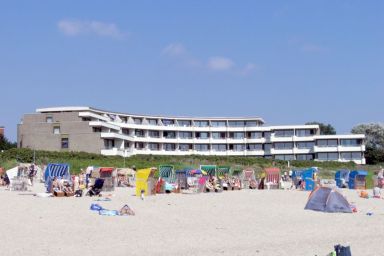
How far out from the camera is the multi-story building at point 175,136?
75.2 m

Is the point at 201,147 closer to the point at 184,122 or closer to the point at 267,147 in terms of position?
the point at 184,122

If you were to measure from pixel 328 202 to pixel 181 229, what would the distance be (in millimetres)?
7876

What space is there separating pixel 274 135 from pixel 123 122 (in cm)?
2583

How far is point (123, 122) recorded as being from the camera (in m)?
89.1

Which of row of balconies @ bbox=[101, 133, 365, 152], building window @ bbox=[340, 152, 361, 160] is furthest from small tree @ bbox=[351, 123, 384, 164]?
row of balconies @ bbox=[101, 133, 365, 152]

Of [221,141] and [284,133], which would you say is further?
[221,141]

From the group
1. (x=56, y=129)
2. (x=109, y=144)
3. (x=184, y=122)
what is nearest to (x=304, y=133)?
(x=184, y=122)

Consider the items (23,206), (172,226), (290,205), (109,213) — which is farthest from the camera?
(290,205)

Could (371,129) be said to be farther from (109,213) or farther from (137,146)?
(109,213)

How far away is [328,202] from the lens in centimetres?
2191

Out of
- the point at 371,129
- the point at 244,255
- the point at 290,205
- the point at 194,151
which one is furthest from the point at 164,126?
the point at 244,255

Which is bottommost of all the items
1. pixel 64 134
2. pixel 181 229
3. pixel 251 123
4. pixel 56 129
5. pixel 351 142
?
pixel 181 229

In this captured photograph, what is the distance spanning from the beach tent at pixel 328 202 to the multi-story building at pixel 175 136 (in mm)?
54664

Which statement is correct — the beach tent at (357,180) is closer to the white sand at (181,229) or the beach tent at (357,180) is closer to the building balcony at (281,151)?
the white sand at (181,229)
